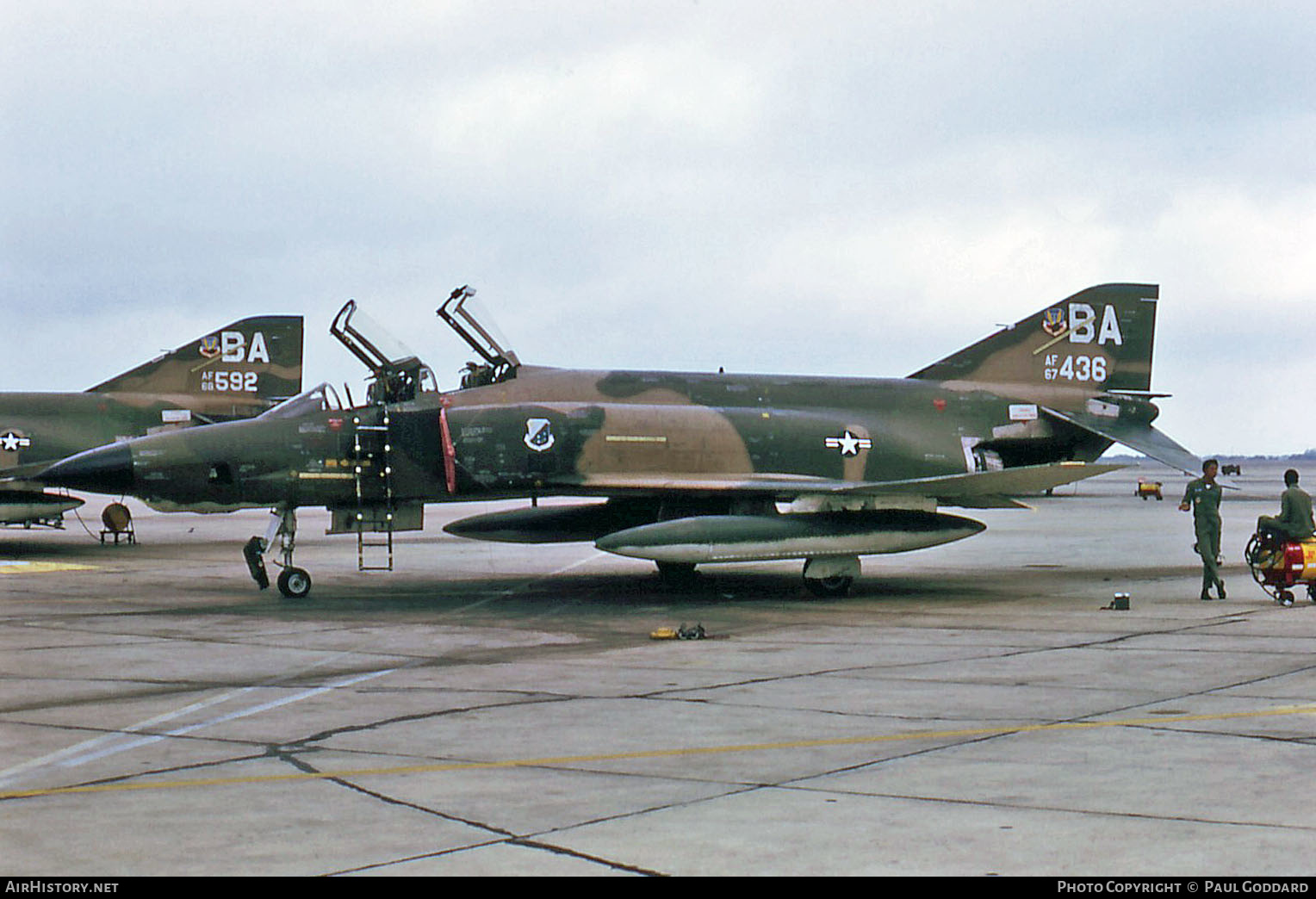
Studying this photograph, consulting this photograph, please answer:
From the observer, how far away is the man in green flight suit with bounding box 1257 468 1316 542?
51.4ft

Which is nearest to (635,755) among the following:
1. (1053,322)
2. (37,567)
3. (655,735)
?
(655,735)

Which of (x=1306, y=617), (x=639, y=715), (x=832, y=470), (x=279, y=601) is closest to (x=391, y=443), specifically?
(x=279, y=601)

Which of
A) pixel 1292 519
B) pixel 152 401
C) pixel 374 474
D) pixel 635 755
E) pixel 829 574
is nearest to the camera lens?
pixel 635 755

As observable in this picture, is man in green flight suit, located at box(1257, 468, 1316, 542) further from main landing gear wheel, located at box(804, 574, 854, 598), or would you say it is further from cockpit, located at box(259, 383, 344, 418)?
cockpit, located at box(259, 383, 344, 418)

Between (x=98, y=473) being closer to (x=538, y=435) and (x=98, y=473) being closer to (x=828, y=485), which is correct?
(x=538, y=435)

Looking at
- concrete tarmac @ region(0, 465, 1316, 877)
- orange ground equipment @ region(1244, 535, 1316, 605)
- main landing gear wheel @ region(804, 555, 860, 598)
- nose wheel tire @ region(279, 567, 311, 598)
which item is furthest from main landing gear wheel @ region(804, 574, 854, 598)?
nose wheel tire @ region(279, 567, 311, 598)

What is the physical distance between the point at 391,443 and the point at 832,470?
18.9ft

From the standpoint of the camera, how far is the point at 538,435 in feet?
57.4

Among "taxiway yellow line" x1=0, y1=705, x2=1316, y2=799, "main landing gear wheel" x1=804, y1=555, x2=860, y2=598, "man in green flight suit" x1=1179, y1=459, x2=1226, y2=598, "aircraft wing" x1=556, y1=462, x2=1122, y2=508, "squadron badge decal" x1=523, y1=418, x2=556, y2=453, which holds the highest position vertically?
"squadron badge decal" x1=523, y1=418, x2=556, y2=453

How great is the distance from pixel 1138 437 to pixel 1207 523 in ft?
14.9

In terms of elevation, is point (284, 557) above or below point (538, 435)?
below

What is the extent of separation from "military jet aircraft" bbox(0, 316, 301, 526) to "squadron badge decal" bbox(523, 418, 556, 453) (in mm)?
12852

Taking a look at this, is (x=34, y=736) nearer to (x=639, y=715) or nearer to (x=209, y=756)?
(x=209, y=756)

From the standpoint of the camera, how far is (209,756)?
758 centimetres
